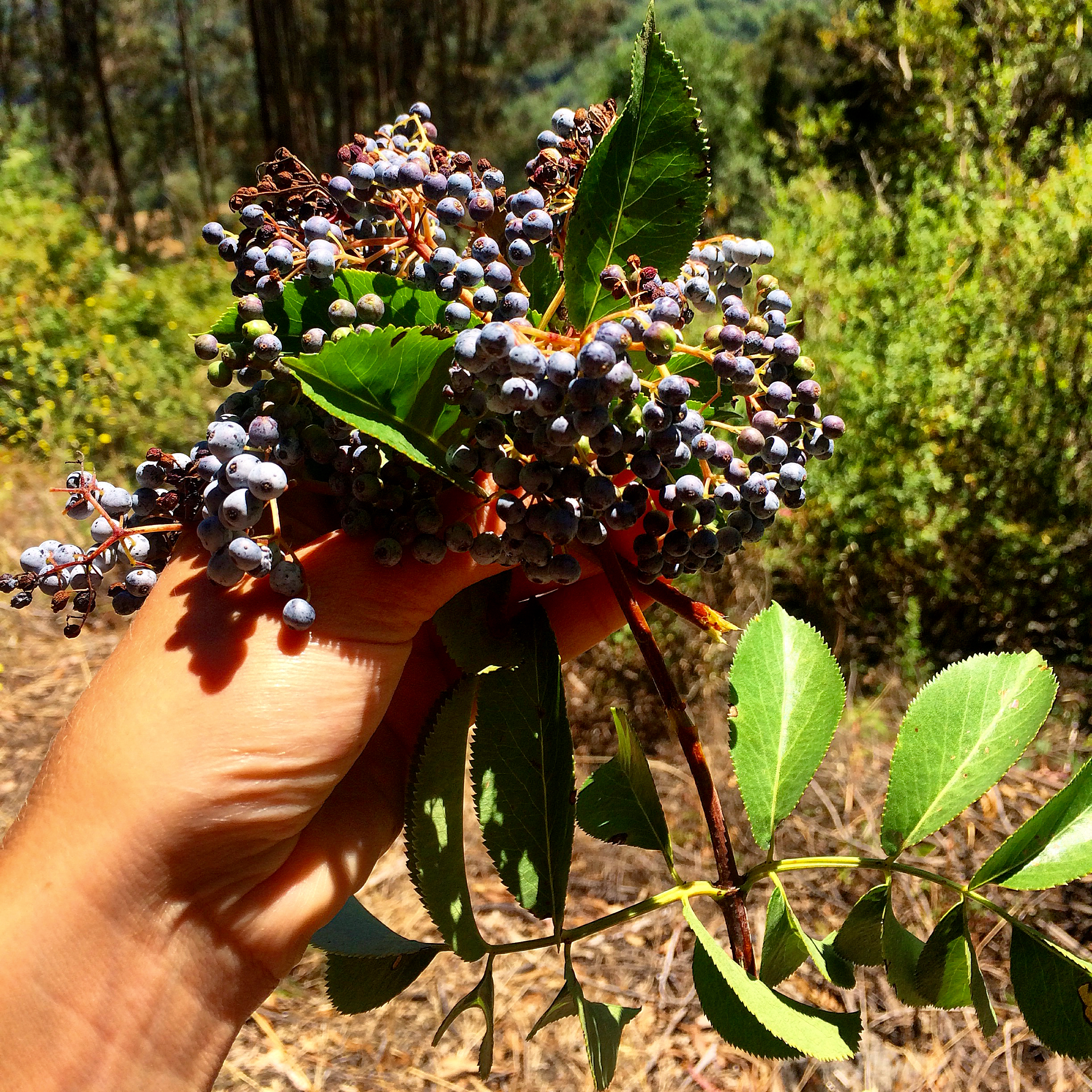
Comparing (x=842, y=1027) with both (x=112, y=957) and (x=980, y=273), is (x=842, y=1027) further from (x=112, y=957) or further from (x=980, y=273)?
(x=980, y=273)

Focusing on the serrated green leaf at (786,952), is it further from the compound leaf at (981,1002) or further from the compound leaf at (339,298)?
the compound leaf at (339,298)

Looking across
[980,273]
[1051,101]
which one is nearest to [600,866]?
[980,273]

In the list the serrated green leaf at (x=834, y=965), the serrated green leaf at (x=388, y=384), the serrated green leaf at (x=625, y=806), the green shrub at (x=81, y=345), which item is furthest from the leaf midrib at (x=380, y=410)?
the green shrub at (x=81, y=345)

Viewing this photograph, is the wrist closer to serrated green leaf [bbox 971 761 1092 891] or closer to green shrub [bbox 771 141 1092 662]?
serrated green leaf [bbox 971 761 1092 891]

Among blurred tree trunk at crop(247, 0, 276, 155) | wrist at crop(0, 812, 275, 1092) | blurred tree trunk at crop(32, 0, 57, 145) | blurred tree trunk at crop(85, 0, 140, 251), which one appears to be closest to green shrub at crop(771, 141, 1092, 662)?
wrist at crop(0, 812, 275, 1092)

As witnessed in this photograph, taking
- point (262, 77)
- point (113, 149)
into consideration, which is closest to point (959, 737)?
point (262, 77)

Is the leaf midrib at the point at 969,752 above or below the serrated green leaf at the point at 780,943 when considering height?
above
